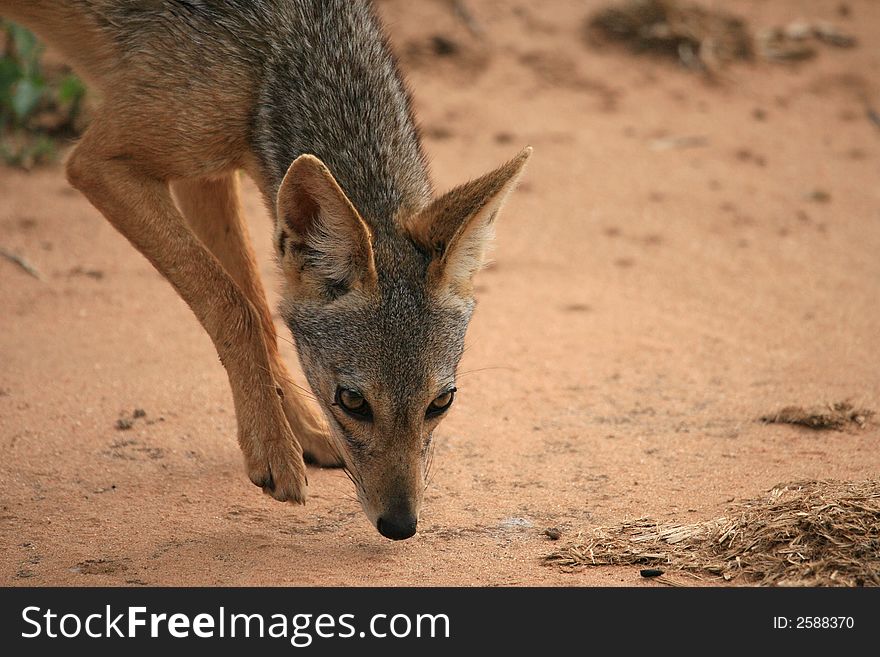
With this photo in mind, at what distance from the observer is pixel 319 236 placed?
5.83 meters

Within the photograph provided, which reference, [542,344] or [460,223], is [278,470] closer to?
[460,223]

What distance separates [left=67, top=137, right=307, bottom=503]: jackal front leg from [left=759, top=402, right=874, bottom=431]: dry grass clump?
349 cm

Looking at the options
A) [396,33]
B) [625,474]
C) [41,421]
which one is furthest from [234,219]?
[396,33]

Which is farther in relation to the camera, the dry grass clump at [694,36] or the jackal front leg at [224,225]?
the dry grass clump at [694,36]

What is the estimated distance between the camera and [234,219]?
7621 millimetres

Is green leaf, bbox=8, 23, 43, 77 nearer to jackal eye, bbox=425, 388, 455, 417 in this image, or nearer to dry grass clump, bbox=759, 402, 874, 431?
jackal eye, bbox=425, 388, 455, 417

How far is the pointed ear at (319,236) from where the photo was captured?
546cm

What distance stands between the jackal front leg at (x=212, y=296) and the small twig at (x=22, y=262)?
3444 millimetres

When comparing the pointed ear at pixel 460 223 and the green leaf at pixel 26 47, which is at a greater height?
the pointed ear at pixel 460 223

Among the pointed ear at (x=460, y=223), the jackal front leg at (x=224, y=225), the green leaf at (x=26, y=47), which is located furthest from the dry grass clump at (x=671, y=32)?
the pointed ear at (x=460, y=223)

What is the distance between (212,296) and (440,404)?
1509mm

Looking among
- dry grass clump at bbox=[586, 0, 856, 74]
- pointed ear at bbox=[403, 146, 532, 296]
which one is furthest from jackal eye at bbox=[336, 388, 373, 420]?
dry grass clump at bbox=[586, 0, 856, 74]

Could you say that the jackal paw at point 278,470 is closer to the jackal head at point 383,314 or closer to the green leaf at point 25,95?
the jackal head at point 383,314

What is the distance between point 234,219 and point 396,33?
26.5 feet
